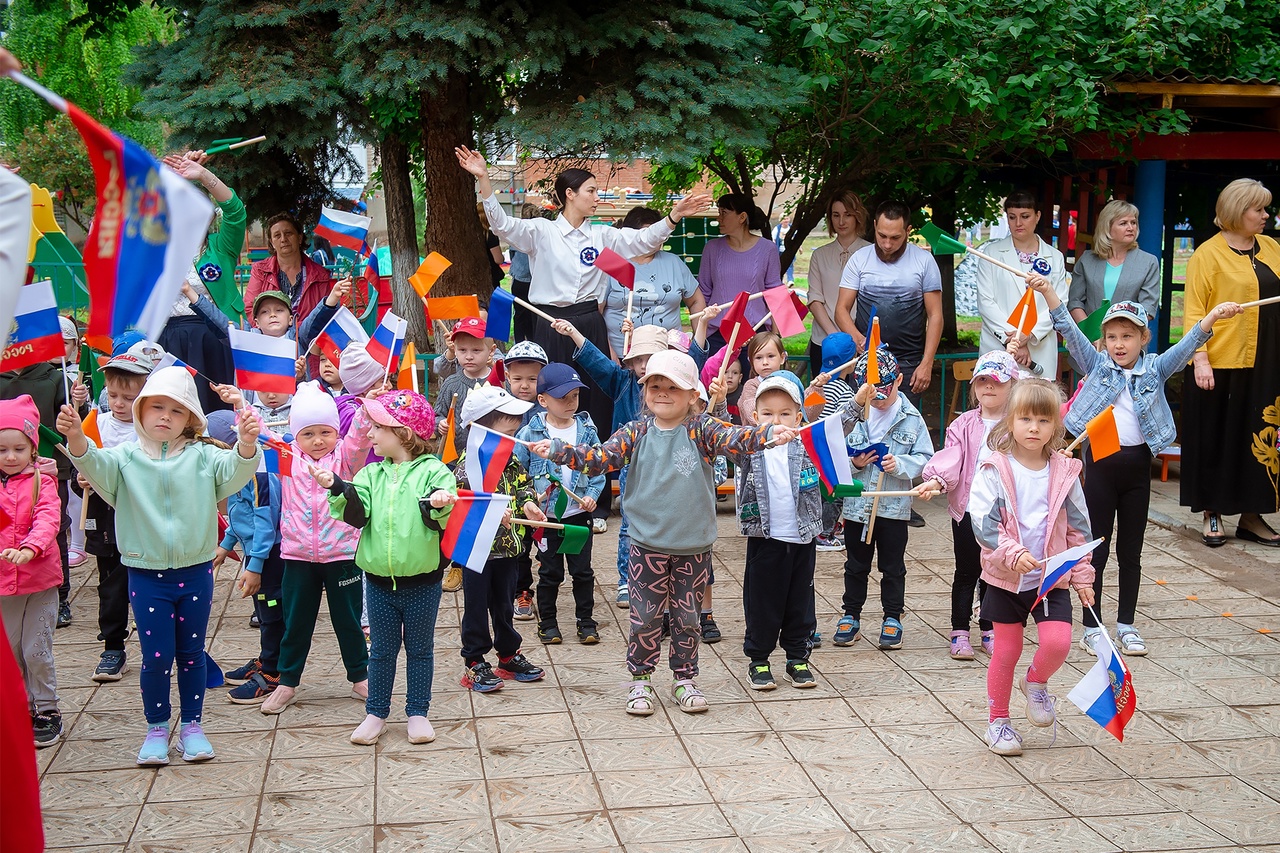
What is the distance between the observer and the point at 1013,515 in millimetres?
4812

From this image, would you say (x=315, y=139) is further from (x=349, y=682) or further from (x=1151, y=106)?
(x=1151, y=106)

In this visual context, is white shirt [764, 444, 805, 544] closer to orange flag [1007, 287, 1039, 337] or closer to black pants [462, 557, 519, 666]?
black pants [462, 557, 519, 666]

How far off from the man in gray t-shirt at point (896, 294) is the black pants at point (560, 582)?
8.79 ft

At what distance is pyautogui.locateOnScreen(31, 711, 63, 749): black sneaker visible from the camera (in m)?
5.02

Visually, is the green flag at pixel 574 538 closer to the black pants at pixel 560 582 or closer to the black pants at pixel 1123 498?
the black pants at pixel 560 582

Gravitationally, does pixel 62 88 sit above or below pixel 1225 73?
above

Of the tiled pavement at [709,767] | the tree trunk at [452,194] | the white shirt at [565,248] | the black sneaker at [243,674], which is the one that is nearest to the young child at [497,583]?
the tiled pavement at [709,767]

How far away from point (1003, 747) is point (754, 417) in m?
A: 1.83

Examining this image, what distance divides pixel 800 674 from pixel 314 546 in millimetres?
2305

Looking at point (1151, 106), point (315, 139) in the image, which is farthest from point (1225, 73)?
point (315, 139)

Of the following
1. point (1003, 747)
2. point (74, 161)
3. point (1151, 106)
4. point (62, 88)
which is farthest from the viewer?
point (74, 161)

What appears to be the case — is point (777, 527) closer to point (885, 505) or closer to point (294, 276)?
point (885, 505)

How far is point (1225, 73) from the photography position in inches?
334

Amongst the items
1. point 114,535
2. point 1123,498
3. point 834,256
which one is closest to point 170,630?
point 114,535
